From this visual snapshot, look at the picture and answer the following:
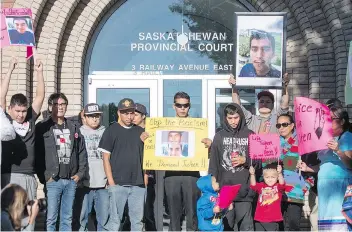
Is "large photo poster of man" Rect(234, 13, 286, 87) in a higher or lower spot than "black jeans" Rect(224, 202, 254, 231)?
higher

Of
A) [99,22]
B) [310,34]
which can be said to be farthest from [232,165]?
[99,22]

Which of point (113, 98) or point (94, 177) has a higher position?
point (113, 98)

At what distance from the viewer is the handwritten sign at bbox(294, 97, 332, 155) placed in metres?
7.45

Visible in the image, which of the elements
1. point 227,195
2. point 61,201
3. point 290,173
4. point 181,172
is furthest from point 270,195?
point 61,201

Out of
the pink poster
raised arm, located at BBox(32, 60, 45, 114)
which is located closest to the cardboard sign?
raised arm, located at BBox(32, 60, 45, 114)

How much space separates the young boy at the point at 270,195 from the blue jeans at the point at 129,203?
4.48 feet

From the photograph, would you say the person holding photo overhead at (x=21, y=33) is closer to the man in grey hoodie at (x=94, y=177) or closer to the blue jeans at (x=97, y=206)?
the man in grey hoodie at (x=94, y=177)

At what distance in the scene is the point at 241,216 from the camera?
311 inches

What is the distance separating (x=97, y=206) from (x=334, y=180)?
115 inches

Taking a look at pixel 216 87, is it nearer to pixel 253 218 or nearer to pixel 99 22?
pixel 99 22

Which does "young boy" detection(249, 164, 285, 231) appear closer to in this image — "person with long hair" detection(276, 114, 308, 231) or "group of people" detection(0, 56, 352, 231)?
"group of people" detection(0, 56, 352, 231)

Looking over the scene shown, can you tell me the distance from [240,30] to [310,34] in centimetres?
203

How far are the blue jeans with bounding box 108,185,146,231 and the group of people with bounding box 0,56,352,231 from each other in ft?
0.04

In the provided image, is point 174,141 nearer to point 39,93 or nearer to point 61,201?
point 61,201
